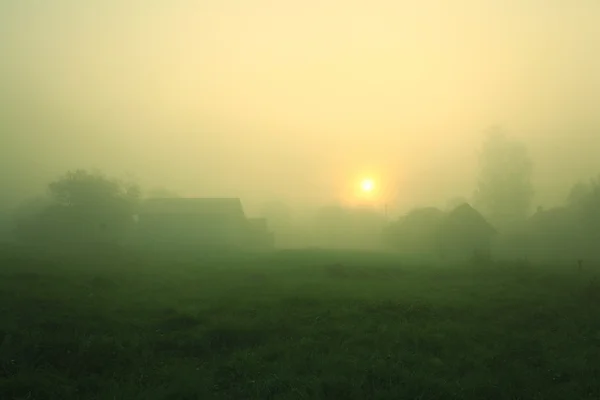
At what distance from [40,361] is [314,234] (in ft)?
296

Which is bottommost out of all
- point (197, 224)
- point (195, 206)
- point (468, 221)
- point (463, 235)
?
point (197, 224)

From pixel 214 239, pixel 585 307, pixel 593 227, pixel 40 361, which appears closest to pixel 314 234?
pixel 214 239

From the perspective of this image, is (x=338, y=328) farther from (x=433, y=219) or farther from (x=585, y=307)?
(x=433, y=219)

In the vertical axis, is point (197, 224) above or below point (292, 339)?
above

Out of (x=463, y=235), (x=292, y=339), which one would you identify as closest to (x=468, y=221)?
(x=463, y=235)

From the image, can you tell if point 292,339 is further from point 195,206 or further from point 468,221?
point 195,206

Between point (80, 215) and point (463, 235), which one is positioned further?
point (80, 215)

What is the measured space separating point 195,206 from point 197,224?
422 centimetres

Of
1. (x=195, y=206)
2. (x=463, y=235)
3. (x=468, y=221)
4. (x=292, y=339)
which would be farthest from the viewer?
(x=195, y=206)

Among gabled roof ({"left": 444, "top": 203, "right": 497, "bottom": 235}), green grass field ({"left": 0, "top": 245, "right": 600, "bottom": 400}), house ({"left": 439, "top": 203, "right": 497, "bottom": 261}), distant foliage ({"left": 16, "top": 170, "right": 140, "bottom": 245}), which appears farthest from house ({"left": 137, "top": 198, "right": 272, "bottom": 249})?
green grass field ({"left": 0, "top": 245, "right": 600, "bottom": 400})

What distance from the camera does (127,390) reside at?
1255 centimetres

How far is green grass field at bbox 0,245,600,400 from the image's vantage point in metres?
12.8

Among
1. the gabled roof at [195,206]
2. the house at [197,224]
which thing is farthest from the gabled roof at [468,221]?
the gabled roof at [195,206]

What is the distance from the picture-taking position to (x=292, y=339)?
16.9 metres
